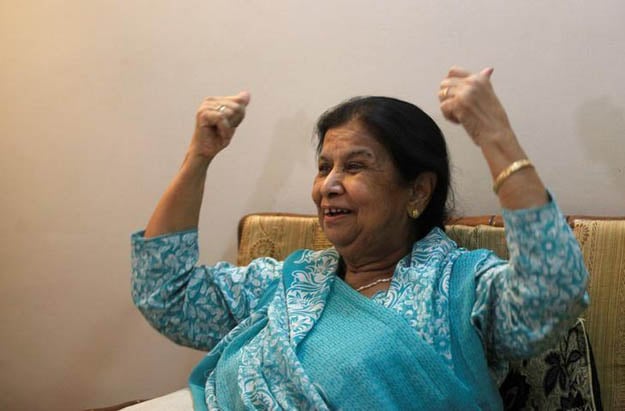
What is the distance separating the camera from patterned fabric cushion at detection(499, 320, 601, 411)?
103 cm

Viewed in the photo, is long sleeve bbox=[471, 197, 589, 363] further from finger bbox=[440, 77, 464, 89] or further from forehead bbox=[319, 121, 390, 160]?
forehead bbox=[319, 121, 390, 160]

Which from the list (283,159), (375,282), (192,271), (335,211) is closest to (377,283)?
(375,282)

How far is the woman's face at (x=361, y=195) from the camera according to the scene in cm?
113

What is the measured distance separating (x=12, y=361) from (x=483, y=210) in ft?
5.44

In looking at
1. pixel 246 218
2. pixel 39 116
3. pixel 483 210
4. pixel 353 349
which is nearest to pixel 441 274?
pixel 353 349

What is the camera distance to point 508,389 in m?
1.12

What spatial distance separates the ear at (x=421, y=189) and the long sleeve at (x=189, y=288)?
32 centimetres

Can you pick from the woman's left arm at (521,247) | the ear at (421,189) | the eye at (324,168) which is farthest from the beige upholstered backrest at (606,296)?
the eye at (324,168)

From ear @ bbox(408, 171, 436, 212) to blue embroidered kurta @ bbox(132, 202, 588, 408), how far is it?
7 centimetres

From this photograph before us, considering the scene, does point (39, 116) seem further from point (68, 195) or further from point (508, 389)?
point (508, 389)

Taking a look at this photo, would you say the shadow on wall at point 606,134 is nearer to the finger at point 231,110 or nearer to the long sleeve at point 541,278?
the long sleeve at point 541,278

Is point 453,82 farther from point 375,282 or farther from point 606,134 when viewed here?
point 606,134

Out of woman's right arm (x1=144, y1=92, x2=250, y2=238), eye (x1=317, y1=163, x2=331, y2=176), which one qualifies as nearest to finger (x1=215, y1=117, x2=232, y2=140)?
woman's right arm (x1=144, y1=92, x2=250, y2=238)

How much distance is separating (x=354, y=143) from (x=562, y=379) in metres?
0.57
